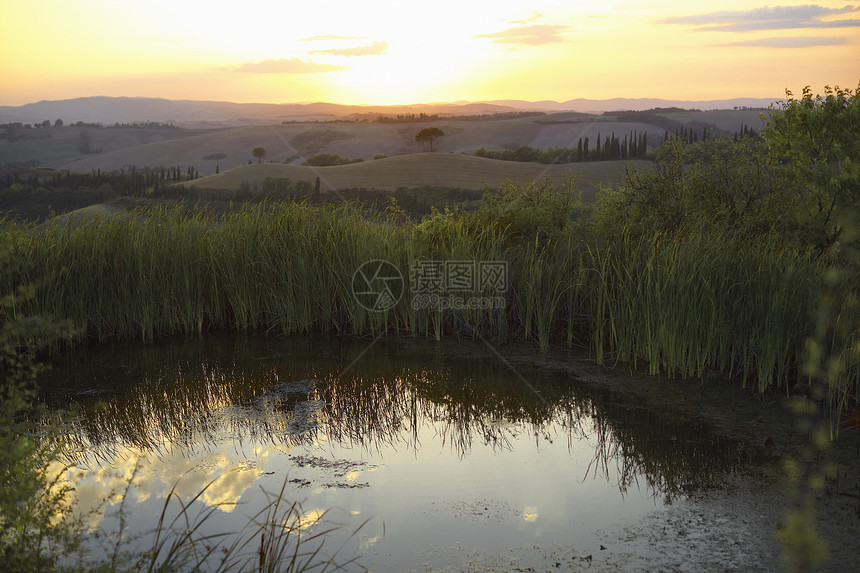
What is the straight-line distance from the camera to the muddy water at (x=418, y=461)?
3.43 meters

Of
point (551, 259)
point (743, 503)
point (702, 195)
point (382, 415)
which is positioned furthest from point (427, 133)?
point (743, 503)

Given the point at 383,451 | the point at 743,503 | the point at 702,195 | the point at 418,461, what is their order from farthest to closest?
1. the point at 702,195
2. the point at 383,451
3. the point at 418,461
4. the point at 743,503

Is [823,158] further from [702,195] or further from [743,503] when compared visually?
[743,503]

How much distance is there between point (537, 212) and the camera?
8.94 metres

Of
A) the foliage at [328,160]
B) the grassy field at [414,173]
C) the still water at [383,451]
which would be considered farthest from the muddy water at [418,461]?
the foliage at [328,160]

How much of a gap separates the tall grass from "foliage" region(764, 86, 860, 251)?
758 mm

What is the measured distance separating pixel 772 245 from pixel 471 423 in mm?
3932

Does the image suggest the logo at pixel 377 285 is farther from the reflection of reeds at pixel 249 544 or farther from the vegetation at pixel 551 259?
the reflection of reeds at pixel 249 544

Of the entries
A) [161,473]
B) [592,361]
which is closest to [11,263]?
[161,473]

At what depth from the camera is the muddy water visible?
135 inches

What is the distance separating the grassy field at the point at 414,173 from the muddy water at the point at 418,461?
70.6ft

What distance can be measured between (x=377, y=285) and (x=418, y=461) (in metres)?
3.64

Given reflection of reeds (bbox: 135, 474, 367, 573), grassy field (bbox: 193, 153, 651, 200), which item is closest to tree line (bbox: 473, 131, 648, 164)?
grassy field (bbox: 193, 153, 651, 200)

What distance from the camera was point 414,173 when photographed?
31.2 m
